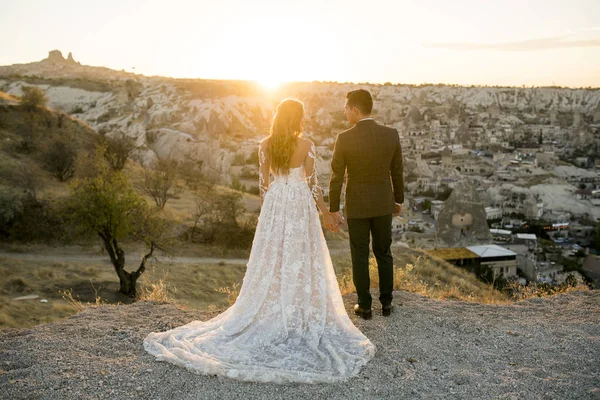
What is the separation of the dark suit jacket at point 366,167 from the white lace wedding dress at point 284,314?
26 cm

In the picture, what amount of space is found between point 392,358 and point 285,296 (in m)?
0.96

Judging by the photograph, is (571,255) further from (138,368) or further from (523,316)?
(138,368)

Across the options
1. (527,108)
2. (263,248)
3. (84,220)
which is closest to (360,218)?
(263,248)

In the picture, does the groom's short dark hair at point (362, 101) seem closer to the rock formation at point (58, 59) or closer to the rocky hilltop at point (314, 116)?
the rocky hilltop at point (314, 116)

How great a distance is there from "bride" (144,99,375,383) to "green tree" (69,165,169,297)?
1094cm

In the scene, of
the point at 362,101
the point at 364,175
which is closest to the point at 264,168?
the point at 364,175

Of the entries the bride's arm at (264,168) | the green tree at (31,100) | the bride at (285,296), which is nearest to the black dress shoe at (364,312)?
the bride at (285,296)

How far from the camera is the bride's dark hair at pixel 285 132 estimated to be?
3.84 m

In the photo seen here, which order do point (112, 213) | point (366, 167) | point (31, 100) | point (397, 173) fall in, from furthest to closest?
point (31, 100) < point (112, 213) < point (397, 173) < point (366, 167)

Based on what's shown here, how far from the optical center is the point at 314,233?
410 centimetres

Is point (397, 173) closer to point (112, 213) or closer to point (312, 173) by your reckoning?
point (312, 173)

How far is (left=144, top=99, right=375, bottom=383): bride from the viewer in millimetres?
3639

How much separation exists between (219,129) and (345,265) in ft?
134

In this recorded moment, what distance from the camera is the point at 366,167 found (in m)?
4.24
